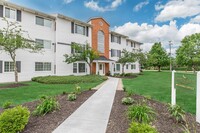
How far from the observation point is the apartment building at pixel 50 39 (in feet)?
62.8

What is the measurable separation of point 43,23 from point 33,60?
545 cm

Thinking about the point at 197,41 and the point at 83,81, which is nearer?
the point at 83,81

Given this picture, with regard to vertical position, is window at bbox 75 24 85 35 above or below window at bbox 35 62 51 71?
above

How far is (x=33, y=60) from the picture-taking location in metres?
21.2

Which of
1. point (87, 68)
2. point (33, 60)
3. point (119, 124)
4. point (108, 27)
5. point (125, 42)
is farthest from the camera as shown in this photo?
point (125, 42)

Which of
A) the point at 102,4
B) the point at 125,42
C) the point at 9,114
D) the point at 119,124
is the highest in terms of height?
the point at 102,4

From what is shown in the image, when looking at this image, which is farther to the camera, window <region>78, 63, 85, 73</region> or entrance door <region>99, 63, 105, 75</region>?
entrance door <region>99, 63, 105, 75</region>

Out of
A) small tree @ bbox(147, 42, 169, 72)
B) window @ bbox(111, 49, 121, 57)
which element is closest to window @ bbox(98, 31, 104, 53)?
window @ bbox(111, 49, 121, 57)

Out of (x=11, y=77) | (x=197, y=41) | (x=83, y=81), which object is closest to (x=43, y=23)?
(x=11, y=77)

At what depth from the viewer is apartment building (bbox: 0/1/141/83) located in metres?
19.2

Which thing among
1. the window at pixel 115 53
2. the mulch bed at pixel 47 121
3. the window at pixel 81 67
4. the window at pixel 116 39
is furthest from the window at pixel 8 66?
the window at pixel 116 39

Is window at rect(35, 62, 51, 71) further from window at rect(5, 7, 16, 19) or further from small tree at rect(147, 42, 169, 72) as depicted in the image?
small tree at rect(147, 42, 169, 72)

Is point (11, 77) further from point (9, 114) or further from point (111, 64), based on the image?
point (111, 64)

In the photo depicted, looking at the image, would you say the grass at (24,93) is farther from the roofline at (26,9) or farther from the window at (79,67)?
the window at (79,67)
